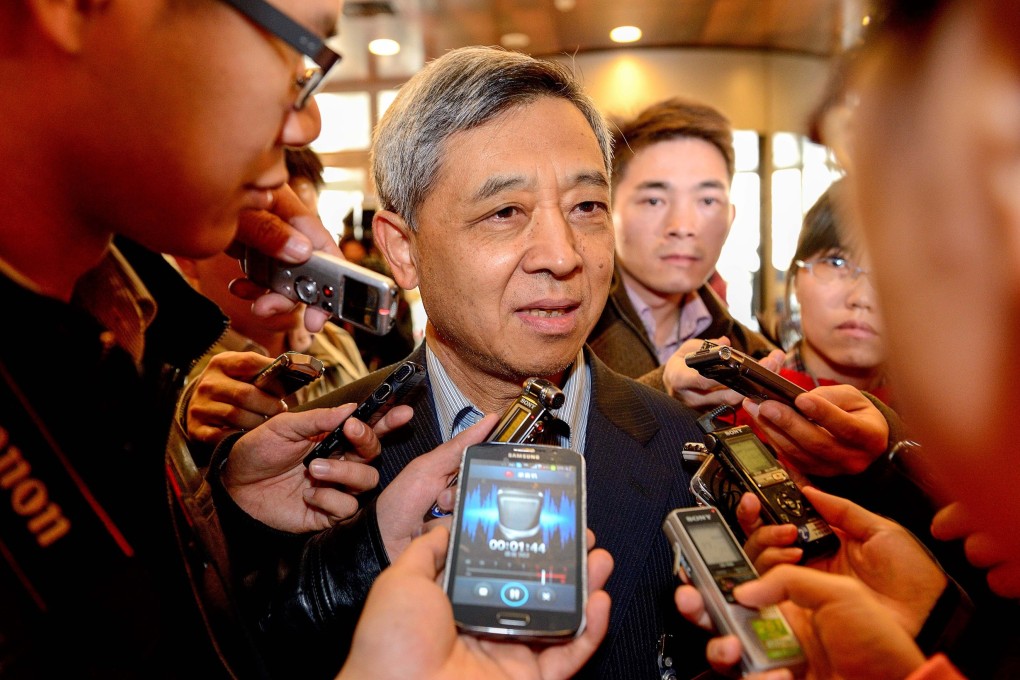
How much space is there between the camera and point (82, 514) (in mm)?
868

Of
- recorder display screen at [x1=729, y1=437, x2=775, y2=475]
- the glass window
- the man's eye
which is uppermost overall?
the man's eye

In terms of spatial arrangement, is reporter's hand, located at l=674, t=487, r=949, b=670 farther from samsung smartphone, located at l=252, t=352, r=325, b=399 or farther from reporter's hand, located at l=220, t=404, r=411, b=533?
samsung smartphone, located at l=252, t=352, r=325, b=399

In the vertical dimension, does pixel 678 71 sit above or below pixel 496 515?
below

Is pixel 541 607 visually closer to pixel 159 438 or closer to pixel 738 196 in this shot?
pixel 159 438

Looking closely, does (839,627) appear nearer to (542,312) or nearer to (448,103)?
(542,312)

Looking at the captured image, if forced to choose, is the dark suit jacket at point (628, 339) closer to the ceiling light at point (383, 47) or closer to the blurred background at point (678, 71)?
the blurred background at point (678, 71)

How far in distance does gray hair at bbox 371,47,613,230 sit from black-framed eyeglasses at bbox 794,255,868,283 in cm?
94

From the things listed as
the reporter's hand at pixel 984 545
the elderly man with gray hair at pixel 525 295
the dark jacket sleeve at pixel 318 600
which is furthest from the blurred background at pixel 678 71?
the reporter's hand at pixel 984 545

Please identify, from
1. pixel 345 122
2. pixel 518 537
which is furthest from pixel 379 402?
pixel 345 122

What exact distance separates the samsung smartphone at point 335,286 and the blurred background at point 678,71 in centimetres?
574

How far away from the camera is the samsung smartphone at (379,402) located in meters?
1.50

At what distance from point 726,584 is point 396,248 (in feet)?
4.03

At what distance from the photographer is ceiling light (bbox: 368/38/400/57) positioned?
722cm

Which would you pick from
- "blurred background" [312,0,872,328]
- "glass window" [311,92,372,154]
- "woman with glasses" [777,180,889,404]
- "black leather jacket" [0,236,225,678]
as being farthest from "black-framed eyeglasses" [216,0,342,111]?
"glass window" [311,92,372,154]
